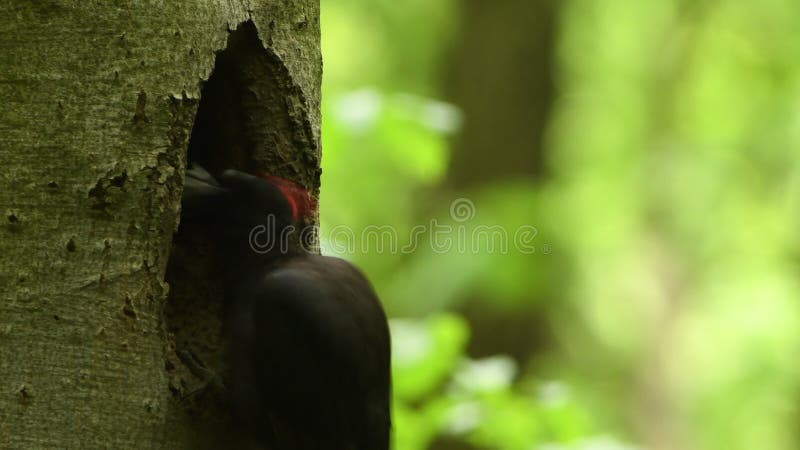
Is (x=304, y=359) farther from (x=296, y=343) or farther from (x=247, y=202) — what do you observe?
(x=247, y=202)

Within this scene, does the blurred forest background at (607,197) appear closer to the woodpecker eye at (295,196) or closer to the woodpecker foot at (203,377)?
the woodpecker eye at (295,196)

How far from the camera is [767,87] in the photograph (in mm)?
8414

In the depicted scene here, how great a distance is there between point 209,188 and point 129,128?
0.43 metres

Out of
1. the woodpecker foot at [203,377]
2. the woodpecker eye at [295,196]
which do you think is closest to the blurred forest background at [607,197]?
the woodpecker eye at [295,196]

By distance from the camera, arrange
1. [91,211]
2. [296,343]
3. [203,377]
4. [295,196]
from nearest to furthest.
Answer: [91,211], [203,377], [296,343], [295,196]

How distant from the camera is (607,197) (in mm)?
9539

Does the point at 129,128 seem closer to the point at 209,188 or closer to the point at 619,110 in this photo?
the point at 209,188

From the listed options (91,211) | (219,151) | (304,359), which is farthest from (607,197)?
(91,211)

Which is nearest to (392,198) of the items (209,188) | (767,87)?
(767,87)

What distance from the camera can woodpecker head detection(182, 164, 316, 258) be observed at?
2199mm

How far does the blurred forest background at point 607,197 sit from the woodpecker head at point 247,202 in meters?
1.24

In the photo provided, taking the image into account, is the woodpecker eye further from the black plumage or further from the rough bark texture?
the rough bark texture

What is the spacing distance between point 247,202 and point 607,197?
7.68 meters

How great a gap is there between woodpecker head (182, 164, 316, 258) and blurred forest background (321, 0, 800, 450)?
4.07 feet
